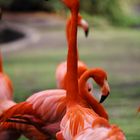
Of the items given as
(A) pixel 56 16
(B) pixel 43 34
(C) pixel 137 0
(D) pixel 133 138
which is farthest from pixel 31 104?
(C) pixel 137 0

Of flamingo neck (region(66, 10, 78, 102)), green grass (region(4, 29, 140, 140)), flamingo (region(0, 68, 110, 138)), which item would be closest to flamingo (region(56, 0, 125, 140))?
flamingo neck (region(66, 10, 78, 102))

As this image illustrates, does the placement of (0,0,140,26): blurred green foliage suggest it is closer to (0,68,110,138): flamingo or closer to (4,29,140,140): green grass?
(4,29,140,140): green grass

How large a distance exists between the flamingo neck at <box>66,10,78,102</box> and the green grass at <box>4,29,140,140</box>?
3.25 feet

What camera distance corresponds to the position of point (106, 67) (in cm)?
895

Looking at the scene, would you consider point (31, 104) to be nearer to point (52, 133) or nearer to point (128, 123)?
point (52, 133)

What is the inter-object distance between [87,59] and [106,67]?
2.50 feet

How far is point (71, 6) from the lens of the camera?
407cm

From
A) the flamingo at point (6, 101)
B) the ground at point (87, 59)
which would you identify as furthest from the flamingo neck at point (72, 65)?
the ground at point (87, 59)

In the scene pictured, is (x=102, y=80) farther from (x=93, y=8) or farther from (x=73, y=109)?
(x=93, y=8)

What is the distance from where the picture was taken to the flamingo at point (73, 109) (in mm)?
3723

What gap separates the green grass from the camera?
20.2ft

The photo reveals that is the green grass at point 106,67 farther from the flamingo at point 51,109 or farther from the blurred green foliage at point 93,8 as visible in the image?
the blurred green foliage at point 93,8

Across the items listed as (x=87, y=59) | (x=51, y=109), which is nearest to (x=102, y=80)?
(x=51, y=109)

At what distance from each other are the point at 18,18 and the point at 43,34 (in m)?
2.17
